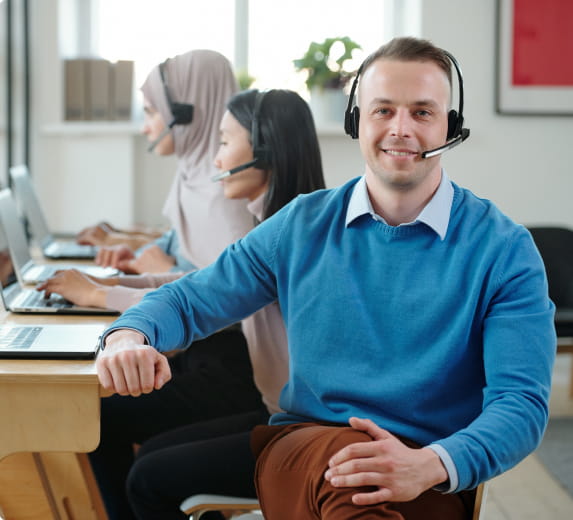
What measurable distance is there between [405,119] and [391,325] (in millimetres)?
311

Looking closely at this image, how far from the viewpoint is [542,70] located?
391 centimetres

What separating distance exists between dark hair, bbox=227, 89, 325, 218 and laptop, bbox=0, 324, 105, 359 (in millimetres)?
476

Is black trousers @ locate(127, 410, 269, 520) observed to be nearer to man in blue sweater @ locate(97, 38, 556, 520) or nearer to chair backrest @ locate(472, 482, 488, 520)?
man in blue sweater @ locate(97, 38, 556, 520)

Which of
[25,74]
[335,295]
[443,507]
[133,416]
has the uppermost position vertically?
[25,74]

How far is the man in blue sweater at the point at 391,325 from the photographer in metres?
1.06

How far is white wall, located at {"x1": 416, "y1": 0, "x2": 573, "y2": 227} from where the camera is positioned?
3.82 metres

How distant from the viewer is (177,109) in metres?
2.39

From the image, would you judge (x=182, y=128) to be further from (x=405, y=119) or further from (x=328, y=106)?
(x=328, y=106)

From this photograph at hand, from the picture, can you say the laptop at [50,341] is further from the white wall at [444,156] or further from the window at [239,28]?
the window at [239,28]

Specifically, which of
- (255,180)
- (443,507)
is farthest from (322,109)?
(443,507)

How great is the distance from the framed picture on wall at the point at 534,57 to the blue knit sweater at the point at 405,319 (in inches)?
110

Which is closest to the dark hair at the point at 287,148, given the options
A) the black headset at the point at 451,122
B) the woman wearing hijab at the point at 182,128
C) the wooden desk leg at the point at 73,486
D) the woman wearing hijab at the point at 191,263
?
the woman wearing hijab at the point at 191,263

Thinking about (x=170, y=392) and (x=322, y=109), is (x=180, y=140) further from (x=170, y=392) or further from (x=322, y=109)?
(x=322, y=109)

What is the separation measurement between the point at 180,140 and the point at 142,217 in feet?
5.18
